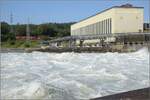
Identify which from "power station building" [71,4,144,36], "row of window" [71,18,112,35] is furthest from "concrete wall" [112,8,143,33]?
"row of window" [71,18,112,35]

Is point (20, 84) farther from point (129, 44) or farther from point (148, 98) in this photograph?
point (129, 44)

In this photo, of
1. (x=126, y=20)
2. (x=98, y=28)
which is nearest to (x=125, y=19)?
(x=126, y=20)

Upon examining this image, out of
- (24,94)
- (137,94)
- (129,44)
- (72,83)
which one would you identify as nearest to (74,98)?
(24,94)

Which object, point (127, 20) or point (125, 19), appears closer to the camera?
point (127, 20)

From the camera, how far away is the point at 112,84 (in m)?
11.9

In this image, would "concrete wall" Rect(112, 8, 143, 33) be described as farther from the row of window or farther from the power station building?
the row of window

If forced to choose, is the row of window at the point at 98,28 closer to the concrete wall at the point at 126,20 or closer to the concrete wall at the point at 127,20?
the concrete wall at the point at 126,20

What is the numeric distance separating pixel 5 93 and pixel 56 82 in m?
2.71

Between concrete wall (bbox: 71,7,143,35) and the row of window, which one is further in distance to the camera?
the row of window

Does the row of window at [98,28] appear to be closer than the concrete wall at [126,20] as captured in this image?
No

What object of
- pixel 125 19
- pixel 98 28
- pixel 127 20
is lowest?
pixel 98 28

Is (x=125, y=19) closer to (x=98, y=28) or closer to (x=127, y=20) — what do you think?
(x=127, y=20)

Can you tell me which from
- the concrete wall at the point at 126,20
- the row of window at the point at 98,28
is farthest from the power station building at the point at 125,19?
the row of window at the point at 98,28

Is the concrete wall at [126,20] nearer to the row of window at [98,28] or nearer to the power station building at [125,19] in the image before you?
the power station building at [125,19]
